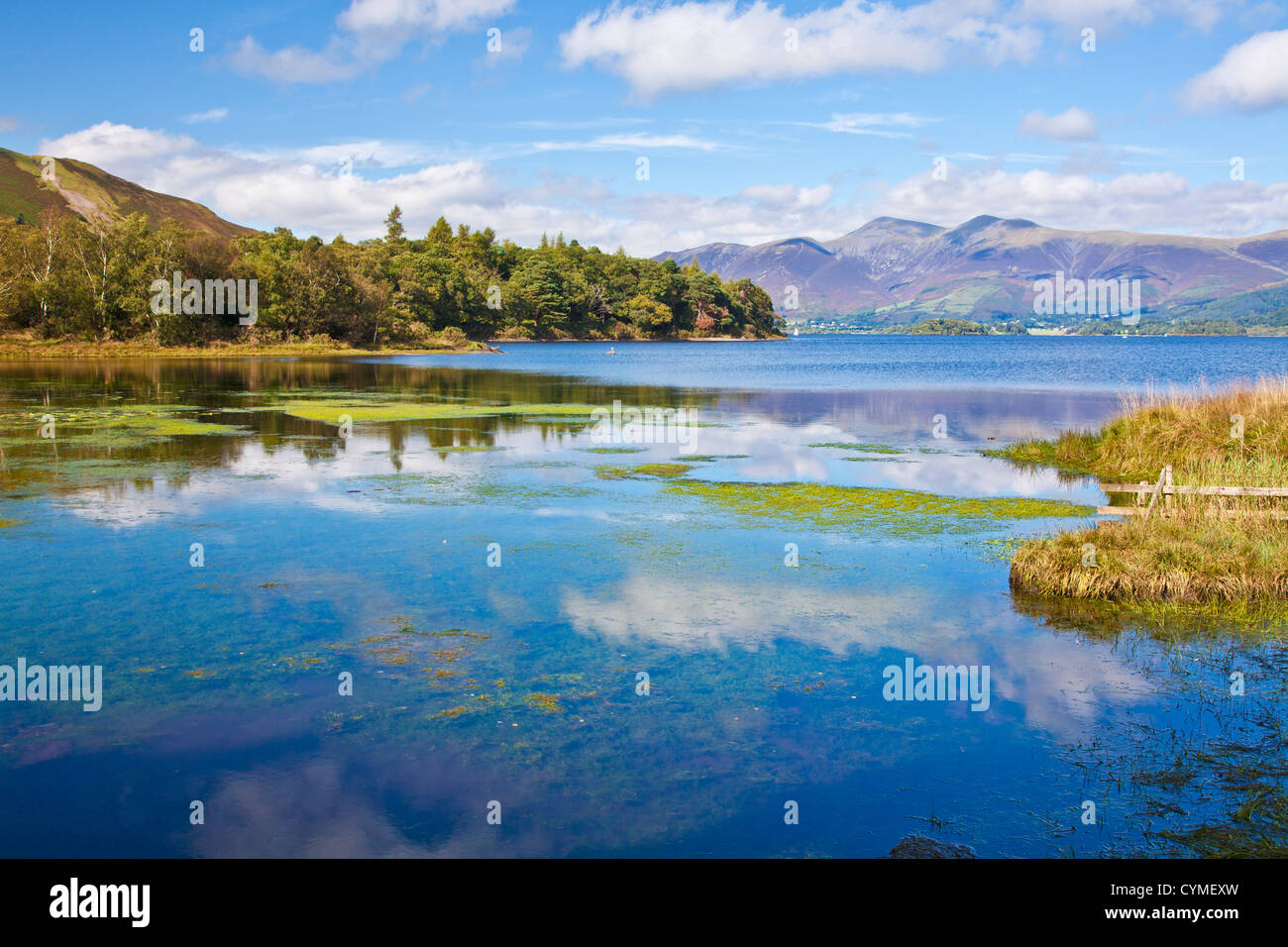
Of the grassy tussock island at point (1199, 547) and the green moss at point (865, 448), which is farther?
the green moss at point (865, 448)

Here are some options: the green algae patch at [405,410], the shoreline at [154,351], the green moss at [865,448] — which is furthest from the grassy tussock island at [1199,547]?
the shoreline at [154,351]

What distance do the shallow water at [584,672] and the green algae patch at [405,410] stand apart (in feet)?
44.1

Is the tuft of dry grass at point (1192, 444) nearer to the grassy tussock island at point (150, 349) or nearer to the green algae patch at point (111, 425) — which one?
the green algae patch at point (111, 425)

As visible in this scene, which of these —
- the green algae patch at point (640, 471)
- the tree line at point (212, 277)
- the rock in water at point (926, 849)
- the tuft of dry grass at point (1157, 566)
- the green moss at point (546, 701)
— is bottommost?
the rock in water at point (926, 849)

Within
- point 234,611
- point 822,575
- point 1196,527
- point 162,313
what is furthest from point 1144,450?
point 162,313

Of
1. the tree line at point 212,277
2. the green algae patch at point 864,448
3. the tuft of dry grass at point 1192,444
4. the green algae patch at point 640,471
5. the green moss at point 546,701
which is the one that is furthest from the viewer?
the tree line at point 212,277

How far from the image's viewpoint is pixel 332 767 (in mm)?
9117

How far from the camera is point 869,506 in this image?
21.8m

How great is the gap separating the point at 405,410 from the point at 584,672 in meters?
32.7

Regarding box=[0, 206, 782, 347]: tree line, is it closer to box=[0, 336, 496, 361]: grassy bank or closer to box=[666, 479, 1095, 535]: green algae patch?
box=[0, 336, 496, 361]: grassy bank

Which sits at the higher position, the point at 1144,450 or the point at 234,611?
the point at 1144,450

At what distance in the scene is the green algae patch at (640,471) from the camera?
1009 inches
